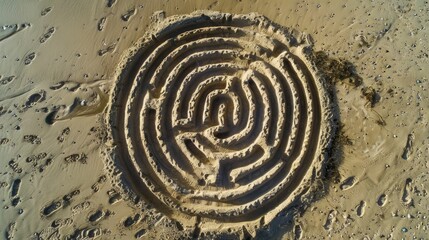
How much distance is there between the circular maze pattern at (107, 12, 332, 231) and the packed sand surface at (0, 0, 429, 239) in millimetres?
30

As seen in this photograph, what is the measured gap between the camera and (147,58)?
9281 millimetres

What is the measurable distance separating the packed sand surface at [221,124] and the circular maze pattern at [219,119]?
1.2 inches

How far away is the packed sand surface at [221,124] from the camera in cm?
816

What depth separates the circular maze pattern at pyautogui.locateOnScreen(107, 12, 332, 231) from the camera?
27.3ft

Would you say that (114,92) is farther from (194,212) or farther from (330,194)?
(330,194)

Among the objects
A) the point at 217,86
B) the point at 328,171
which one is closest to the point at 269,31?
the point at 217,86

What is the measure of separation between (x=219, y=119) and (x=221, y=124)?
13 cm

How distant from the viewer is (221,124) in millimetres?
8789

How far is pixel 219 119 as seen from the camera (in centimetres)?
884

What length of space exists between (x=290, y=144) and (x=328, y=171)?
3.19 ft

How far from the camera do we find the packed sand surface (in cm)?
816

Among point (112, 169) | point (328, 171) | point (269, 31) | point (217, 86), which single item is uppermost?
point (269, 31)

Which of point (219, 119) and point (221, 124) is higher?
point (219, 119)

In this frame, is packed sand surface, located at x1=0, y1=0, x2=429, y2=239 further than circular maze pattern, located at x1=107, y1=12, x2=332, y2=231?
No
